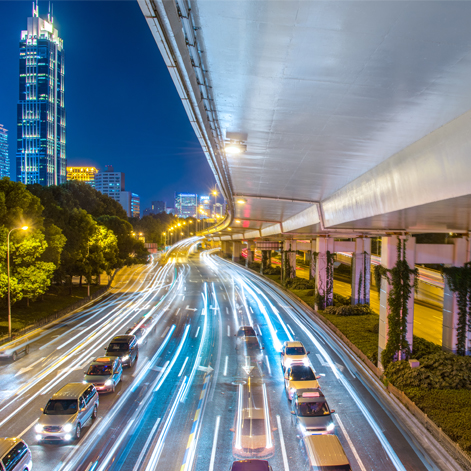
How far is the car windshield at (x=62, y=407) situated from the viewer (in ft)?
37.1

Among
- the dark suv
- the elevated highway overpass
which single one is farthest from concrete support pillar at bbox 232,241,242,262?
the elevated highway overpass

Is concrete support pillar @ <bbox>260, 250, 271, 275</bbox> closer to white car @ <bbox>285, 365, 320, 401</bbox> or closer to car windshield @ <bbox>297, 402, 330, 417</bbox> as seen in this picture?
white car @ <bbox>285, 365, 320, 401</bbox>

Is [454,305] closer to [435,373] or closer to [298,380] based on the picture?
[435,373]

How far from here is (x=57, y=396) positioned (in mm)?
11938

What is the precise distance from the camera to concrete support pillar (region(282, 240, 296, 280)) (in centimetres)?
4631

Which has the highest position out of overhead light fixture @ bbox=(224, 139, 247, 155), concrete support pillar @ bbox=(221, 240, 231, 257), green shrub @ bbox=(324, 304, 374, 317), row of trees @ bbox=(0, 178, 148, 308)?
overhead light fixture @ bbox=(224, 139, 247, 155)

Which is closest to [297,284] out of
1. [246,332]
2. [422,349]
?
[246,332]

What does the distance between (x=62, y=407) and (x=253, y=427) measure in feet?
21.7

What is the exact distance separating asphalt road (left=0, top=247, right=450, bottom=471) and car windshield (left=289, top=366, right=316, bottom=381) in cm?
92

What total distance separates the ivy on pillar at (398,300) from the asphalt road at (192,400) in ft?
7.39

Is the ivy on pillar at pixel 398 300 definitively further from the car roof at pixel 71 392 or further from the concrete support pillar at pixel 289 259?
the concrete support pillar at pixel 289 259

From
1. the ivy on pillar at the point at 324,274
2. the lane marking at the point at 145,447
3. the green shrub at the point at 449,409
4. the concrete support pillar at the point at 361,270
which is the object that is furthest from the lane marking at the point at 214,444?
Answer: the concrete support pillar at the point at 361,270

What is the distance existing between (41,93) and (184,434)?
23919 cm

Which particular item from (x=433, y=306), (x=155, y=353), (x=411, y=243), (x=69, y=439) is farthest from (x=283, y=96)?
(x=433, y=306)
